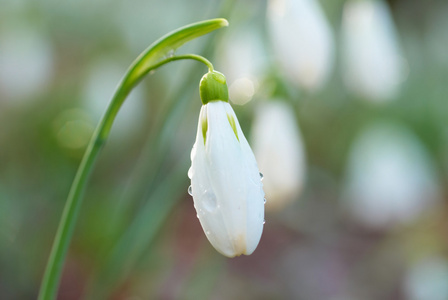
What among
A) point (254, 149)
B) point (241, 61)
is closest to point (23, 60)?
point (241, 61)

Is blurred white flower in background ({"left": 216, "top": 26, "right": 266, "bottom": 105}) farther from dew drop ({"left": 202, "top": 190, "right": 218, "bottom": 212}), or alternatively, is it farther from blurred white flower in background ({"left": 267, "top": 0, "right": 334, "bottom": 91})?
dew drop ({"left": 202, "top": 190, "right": 218, "bottom": 212})

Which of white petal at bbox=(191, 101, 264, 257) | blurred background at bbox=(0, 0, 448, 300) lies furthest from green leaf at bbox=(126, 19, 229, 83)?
blurred background at bbox=(0, 0, 448, 300)

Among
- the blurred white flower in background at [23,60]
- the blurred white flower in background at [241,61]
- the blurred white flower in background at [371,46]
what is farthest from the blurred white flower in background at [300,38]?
the blurred white flower in background at [23,60]

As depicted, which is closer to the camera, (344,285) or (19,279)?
(19,279)

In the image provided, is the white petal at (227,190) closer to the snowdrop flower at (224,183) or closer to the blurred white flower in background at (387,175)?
the snowdrop flower at (224,183)

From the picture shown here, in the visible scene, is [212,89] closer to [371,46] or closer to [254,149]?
[254,149]

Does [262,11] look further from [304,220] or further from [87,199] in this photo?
[87,199]

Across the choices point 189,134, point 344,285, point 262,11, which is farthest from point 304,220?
point 262,11
